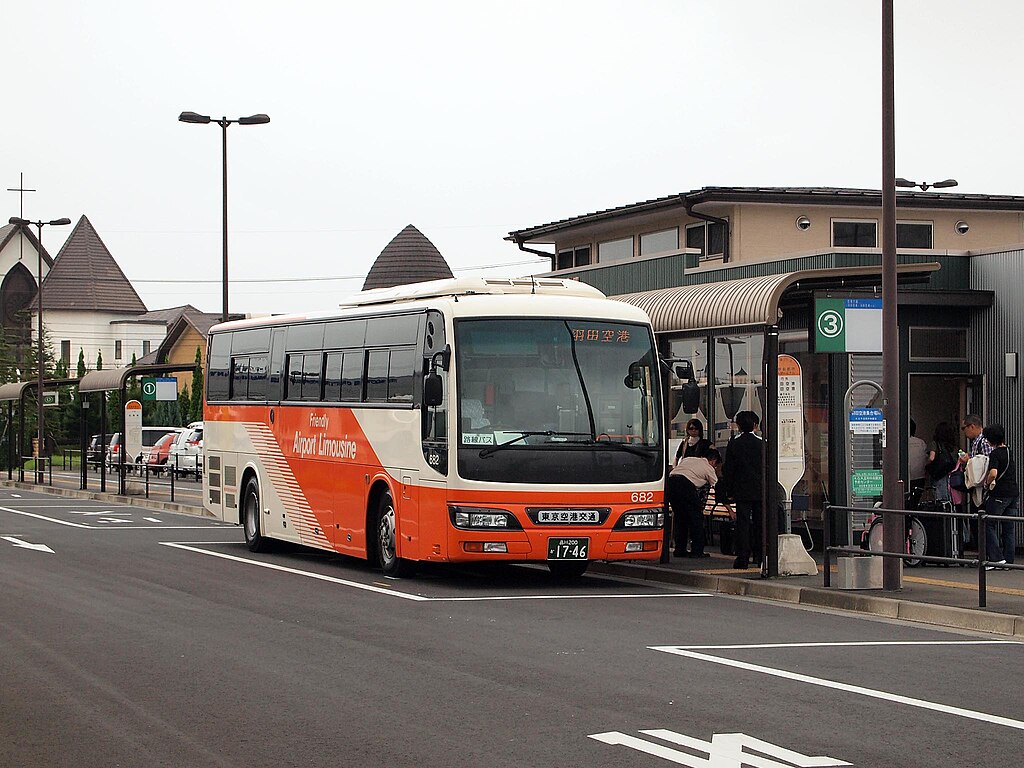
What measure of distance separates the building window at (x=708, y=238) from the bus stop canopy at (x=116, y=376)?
12.3m

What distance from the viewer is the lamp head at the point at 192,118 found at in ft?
123

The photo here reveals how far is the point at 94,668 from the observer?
11.4m

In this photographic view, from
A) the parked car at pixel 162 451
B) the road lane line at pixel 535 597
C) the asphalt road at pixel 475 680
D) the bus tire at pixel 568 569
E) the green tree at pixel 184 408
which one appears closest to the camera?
the asphalt road at pixel 475 680

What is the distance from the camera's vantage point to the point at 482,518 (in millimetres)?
17484

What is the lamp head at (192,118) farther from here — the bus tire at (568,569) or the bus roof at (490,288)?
the bus tire at (568,569)

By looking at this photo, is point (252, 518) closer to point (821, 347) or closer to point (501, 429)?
point (501, 429)

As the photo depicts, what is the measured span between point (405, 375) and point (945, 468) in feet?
24.5

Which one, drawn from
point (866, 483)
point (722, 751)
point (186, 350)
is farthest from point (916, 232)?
point (186, 350)

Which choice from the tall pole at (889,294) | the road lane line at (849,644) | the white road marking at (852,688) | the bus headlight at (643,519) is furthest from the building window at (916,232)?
the white road marking at (852,688)

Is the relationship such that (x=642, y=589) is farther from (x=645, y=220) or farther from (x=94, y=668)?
(x=645, y=220)

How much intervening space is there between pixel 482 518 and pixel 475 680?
6.67 meters

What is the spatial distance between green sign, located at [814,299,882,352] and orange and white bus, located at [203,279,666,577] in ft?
6.59

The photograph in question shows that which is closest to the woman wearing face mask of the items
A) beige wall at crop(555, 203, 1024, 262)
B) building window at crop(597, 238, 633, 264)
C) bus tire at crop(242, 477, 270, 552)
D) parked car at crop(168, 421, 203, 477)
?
bus tire at crop(242, 477, 270, 552)

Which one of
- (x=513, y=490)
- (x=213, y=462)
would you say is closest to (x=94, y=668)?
(x=513, y=490)
